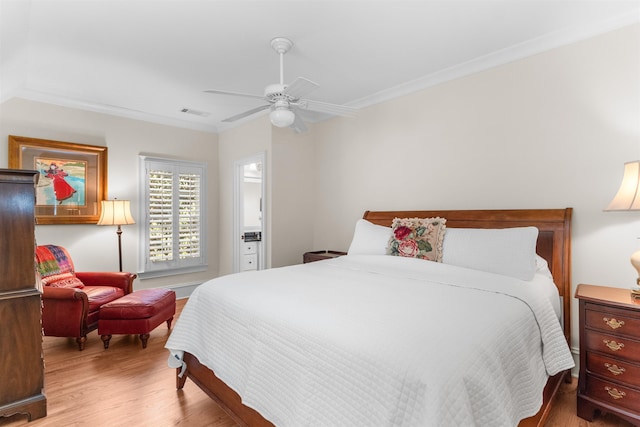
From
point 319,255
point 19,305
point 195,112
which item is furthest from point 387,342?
point 195,112

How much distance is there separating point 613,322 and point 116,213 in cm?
474

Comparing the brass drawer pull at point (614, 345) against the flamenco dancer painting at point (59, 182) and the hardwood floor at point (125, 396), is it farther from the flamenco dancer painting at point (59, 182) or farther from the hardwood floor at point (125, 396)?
the flamenco dancer painting at point (59, 182)

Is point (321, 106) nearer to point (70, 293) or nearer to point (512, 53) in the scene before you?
point (512, 53)

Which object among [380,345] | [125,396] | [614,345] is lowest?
[125,396]

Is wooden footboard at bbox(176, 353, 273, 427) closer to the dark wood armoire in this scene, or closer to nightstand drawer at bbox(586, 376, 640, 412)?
the dark wood armoire

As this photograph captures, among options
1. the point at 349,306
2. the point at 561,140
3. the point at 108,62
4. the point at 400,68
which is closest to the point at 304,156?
the point at 400,68

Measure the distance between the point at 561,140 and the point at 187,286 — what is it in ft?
16.0

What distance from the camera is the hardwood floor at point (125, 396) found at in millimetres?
1972

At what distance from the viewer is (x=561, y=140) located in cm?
252

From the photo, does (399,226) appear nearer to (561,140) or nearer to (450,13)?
(561,140)

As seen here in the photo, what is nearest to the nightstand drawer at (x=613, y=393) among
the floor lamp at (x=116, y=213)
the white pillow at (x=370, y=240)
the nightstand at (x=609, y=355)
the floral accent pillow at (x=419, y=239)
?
the nightstand at (x=609, y=355)

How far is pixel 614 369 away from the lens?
190 centimetres

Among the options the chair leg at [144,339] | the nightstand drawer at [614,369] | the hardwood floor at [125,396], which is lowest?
Answer: the hardwood floor at [125,396]

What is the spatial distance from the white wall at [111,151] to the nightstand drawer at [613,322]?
4660mm
